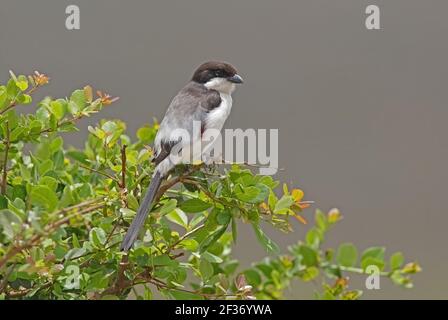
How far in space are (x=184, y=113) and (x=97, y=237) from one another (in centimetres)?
120

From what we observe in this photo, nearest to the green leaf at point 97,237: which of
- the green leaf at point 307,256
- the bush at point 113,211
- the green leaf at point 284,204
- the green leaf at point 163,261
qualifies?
the bush at point 113,211

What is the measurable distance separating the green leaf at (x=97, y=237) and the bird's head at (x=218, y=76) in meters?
Answer: 1.67

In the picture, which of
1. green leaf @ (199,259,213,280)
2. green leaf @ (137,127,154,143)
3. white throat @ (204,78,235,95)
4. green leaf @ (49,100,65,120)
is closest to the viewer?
green leaf @ (199,259,213,280)

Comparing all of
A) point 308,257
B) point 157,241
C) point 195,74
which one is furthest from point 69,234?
point 195,74

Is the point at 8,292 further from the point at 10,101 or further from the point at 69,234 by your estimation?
the point at 10,101

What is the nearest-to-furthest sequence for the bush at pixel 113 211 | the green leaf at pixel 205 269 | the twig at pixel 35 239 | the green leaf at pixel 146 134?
1. the twig at pixel 35 239
2. the bush at pixel 113 211
3. the green leaf at pixel 205 269
4. the green leaf at pixel 146 134

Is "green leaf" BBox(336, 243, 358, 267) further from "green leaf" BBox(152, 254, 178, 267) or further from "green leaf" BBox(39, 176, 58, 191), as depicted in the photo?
"green leaf" BBox(39, 176, 58, 191)

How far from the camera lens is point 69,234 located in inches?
93.1

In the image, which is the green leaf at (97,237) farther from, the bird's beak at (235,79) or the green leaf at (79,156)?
the bird's beak at (235,79)

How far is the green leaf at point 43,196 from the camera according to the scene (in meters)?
1.90

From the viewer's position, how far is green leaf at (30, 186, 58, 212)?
190cm

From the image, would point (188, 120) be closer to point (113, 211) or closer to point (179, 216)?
point (179, 216)

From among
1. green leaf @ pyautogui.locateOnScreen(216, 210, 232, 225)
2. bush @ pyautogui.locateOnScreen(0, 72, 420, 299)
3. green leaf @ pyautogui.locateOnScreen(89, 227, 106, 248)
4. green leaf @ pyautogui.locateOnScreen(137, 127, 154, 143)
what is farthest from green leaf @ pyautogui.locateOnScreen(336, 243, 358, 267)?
green leaf @ pyautogui.locateOnScreen(89, 227, 106, 248)

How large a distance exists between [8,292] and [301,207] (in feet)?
2.63
